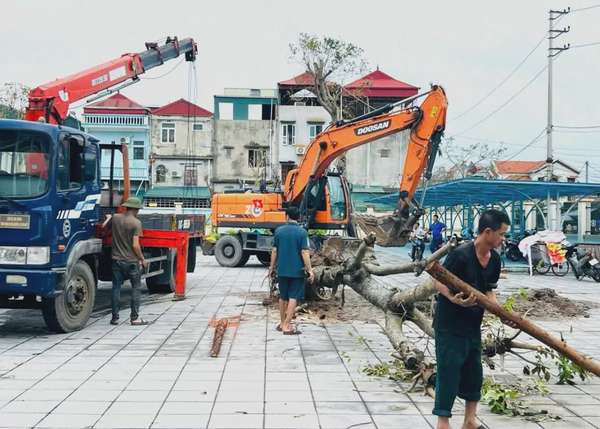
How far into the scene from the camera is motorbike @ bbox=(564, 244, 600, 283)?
1747cm

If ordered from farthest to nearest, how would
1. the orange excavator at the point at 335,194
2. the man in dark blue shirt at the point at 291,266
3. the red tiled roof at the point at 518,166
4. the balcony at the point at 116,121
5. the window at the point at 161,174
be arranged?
the red tiled roof at the point at 518,166, the window at the point at 161,174, the balcony at the point at 116,121, the orange excavator at the point at 335,194, the man in dark blue shirt at the point at 291,266

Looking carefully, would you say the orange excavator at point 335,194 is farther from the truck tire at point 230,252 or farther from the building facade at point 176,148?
the building facade at point 176,148

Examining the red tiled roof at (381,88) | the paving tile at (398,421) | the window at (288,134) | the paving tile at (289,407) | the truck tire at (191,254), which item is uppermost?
the red tiled roof at (381,88)

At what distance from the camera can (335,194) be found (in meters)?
17.6

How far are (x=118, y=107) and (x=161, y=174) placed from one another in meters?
5.77

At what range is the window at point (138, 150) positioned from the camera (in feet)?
150

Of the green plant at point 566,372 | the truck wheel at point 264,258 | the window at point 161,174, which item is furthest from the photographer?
the window at point 161,174

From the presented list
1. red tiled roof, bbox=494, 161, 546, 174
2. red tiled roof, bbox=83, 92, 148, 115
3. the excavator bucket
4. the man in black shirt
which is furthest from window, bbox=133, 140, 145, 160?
the man in black shirt

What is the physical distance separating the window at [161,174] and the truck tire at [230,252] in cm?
2701

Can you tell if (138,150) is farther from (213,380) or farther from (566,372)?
(566,372)

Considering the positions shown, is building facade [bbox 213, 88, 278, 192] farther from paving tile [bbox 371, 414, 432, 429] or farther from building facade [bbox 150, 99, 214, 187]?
paving tile [bbox 371, 414, 432, 429]

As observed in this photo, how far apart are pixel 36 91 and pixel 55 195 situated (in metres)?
2.92

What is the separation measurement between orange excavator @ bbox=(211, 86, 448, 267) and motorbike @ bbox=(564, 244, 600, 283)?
18.1 feet

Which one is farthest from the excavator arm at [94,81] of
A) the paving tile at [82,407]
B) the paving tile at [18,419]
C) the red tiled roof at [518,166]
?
the red tiled roof at [518,166]
